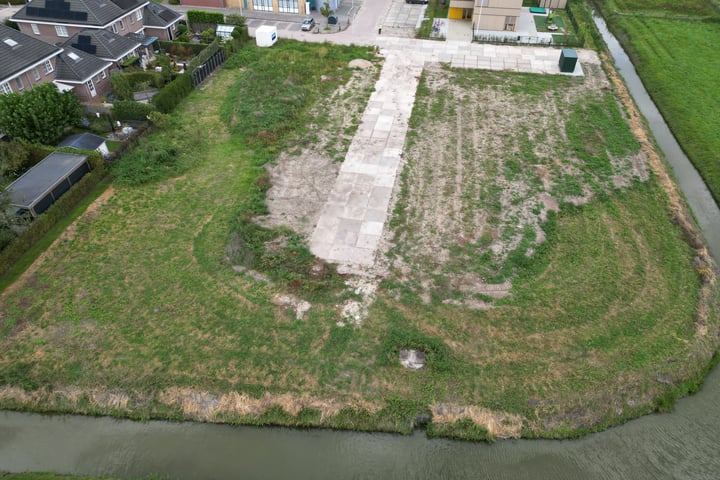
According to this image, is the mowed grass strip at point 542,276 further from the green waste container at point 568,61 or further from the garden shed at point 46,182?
the garden shed at point 46,182

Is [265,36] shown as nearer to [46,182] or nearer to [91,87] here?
[91,87]

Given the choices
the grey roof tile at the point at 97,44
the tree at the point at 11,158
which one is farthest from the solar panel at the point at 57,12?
the tree at the point at 11,158

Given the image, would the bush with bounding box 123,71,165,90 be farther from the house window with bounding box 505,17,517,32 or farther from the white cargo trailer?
the house window with bounding box 505,17,517,32

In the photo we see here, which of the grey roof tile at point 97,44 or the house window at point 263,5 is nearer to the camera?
the grey roof tile at point 97,44

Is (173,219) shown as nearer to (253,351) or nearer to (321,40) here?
(253,351)

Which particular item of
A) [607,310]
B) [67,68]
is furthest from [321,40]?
[607,310]

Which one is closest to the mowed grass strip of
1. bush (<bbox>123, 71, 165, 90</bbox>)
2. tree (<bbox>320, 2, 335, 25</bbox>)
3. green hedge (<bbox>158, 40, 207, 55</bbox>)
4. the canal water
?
the canal water

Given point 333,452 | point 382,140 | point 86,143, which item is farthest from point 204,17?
point 333,452
